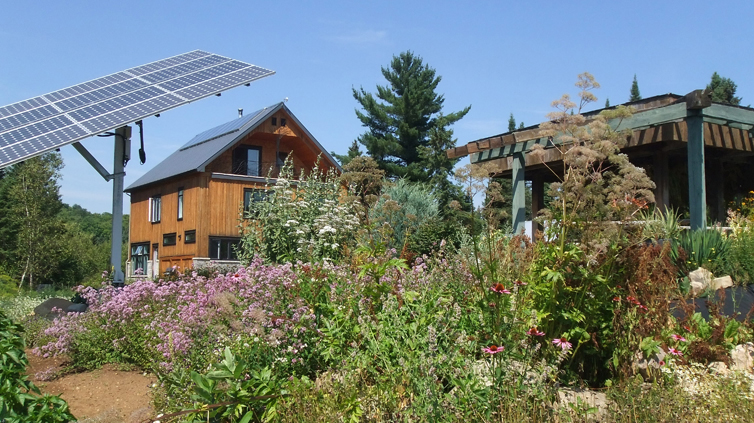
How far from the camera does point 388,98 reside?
37.4 metres

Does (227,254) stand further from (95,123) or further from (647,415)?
(647,415)

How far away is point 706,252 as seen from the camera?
7.60 m

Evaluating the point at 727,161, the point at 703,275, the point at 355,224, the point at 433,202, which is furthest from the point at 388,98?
the point at 703,275

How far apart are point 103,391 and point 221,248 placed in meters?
22.4

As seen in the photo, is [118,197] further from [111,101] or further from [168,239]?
[168,239]

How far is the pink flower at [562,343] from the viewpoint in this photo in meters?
3.98

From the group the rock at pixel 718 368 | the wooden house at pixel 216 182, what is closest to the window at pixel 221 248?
the wooden house at pixel 216 182

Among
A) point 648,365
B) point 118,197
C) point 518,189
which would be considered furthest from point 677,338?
point 118,197

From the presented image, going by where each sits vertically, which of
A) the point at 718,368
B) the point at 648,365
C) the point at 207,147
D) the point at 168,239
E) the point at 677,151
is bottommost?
the point at 718,368

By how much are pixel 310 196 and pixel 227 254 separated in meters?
17.6

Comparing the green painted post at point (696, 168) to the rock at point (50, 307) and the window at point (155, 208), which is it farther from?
the window at point (155, 208)

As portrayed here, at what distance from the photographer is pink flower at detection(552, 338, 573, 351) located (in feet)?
13.1

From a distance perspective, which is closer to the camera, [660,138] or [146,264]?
[660,138]

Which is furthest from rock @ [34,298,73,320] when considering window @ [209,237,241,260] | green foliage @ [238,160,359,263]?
window @ [209,237,241,260]
